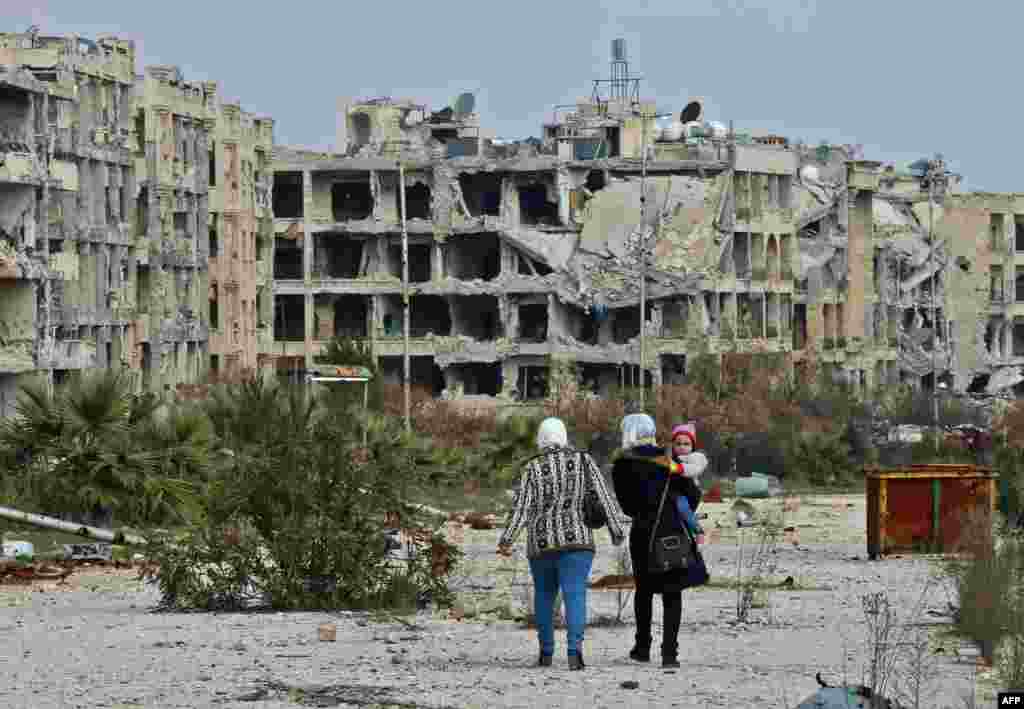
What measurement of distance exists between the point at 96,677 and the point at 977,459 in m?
36.6

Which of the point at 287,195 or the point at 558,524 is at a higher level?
the point at 287,195

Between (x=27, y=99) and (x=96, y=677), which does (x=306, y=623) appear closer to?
(x=96, y=677)

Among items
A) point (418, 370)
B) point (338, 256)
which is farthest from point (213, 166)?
point (338, 256)

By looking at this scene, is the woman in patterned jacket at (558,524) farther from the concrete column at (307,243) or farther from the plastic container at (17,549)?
the concrete column at (307,243)

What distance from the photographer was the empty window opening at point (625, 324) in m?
91.5

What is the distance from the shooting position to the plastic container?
107 ft

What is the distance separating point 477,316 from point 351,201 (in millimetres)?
5337

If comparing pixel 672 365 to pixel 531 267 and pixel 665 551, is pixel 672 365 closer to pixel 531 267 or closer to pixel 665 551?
pixel 531 267

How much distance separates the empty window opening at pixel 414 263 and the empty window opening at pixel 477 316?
1.56 m

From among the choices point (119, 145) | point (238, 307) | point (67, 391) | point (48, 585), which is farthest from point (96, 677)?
point (238, 307)

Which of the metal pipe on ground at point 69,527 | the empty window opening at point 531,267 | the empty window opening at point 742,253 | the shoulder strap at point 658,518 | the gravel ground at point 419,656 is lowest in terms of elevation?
the gravel ground at point 419,656

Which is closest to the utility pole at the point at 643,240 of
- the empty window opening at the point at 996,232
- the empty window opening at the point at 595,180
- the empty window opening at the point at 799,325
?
the empty window opening at the point at 595,180

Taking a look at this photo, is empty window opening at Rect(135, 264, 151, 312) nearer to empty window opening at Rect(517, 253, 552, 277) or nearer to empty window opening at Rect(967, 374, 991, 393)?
empty window opening at Rect(517, 253, 552, 277)

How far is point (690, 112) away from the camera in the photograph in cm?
10169
